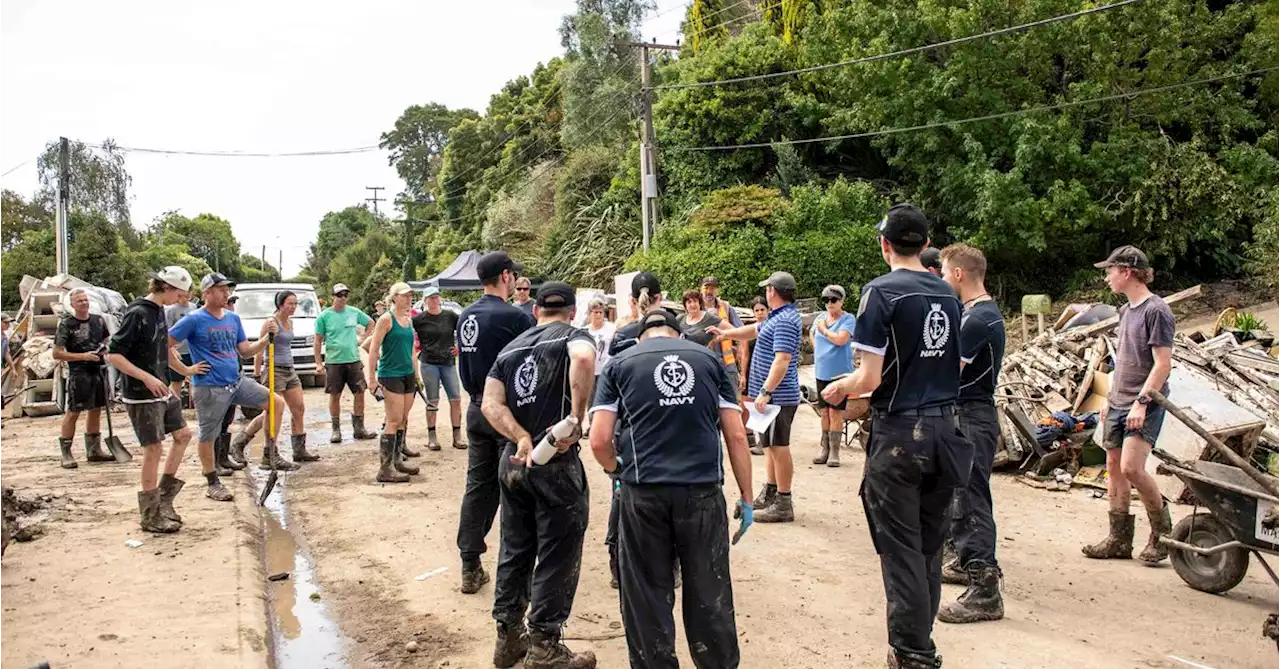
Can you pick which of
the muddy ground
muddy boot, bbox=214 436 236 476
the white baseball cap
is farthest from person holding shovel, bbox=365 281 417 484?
the white baseball cap

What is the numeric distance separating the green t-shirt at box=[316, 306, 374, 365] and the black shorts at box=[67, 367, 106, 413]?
94.3 inches

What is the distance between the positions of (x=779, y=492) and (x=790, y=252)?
46.4 feet

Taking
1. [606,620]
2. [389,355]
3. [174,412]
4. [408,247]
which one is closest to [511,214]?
[408,247]

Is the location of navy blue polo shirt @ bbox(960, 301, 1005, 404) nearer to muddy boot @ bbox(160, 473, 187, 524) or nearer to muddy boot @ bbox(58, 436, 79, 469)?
muddy boot @ bbox(160, 473, 187, 524)

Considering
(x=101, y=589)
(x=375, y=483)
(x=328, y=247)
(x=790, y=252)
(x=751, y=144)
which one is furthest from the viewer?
(x=328, y=247)

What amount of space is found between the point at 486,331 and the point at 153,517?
3528 mm

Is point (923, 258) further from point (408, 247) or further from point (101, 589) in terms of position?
point (408, 247)

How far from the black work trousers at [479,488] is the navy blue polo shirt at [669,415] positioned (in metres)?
1.89

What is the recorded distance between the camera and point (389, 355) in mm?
10117

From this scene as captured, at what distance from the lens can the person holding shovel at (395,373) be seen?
9.61 metres

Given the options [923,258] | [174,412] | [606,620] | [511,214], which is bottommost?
[606,620]

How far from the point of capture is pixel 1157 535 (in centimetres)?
643

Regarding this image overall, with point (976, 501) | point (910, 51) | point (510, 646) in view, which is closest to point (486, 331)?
point (510, 646)

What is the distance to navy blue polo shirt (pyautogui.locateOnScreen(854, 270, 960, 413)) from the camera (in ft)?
14.5
